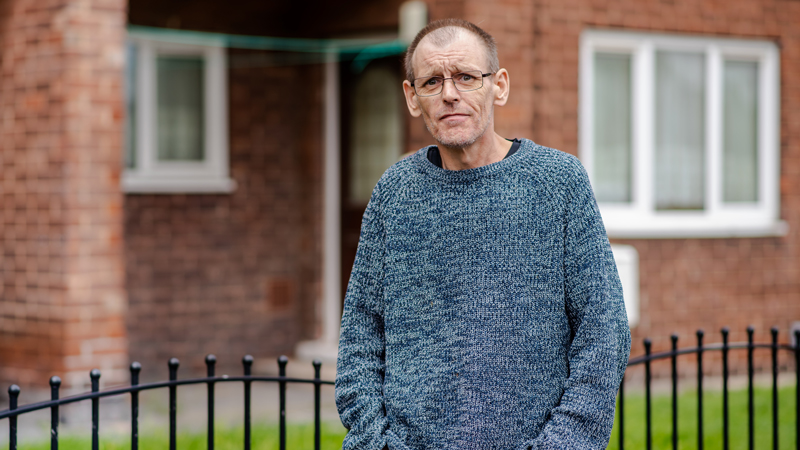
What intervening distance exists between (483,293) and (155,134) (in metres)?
6.63

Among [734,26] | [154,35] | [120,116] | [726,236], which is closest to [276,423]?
[120,116]

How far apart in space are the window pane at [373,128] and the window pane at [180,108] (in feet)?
4.83

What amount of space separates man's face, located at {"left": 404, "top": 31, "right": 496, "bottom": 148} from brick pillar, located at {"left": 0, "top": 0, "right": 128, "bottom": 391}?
448 cm

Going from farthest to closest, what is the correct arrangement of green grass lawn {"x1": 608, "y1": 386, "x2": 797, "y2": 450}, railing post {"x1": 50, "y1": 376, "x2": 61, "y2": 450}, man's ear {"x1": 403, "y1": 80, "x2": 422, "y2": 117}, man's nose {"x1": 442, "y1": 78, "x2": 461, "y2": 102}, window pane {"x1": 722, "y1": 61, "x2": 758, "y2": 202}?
window pane {"x1": 722, "y1": 61, "x2": 758, "y2": 202} < green grass lawn {"x1": 608, "y1": 386, "x2": 797, "y2": 450} < railing post {"x1": 50, "y1": 376, "x2": 61, "y2": 450} < man's ear {"x1": 403, "y1": 80, "x2": 422, "y2": 117} < man's nose {"x1": 442, "y1": 78, "x2": 461, "y2": 102}

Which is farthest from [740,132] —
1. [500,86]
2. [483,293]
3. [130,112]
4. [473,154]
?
[483,293]

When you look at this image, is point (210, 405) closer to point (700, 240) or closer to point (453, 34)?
point (453, 34)

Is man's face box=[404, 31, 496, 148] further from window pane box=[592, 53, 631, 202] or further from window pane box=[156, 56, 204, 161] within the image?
window pane box=[156, 56, 204, 161]

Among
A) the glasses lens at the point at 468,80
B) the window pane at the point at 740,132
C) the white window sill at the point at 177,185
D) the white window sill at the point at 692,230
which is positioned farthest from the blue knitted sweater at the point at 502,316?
the window pane at the point at 740,132

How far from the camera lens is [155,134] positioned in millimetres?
8266

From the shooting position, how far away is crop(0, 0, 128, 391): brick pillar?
6164 millimetres

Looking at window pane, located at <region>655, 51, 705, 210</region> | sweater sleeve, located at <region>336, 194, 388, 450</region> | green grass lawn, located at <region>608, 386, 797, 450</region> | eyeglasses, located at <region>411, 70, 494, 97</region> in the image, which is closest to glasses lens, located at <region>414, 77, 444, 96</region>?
eyeglasses, located at <region>411, 70, 494, 97</region>

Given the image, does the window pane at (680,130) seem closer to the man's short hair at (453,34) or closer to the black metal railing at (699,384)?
the black metal railing at (699,384)

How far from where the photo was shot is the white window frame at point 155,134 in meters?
8.12

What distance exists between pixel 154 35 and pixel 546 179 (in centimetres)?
661
